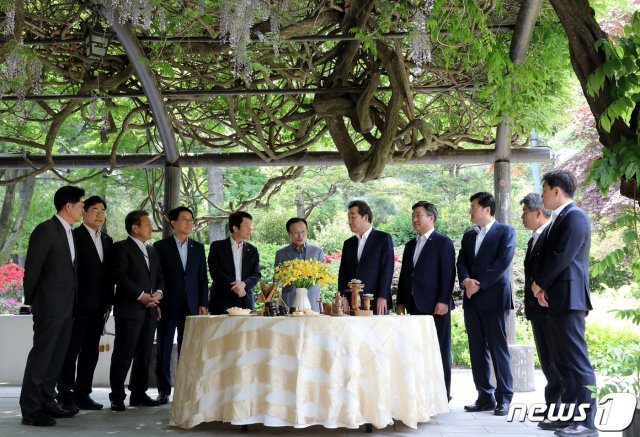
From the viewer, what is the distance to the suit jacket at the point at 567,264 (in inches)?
177

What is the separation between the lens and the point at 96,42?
243 inches

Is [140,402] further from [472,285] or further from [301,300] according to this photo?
[472,285]

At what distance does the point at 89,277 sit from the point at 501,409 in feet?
9.35

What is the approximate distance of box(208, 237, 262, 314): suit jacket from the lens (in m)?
6.07

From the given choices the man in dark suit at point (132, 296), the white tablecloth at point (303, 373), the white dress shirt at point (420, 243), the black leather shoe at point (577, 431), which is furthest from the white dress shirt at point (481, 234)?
the man in dark suit at point (132, 296)

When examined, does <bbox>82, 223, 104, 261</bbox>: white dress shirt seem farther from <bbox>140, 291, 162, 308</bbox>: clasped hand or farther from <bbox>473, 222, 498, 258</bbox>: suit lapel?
<bbox>473, 222, 498, 258</bbox>: suit lapel

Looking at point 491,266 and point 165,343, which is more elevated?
point 491,266

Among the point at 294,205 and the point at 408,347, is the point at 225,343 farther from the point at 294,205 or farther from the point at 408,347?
the point at 294,205

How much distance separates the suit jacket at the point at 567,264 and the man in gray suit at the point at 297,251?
1906mm

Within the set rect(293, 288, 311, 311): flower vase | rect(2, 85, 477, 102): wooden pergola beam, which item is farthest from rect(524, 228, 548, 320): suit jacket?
rect(2, 85, 477, 102): wooden pergola beam

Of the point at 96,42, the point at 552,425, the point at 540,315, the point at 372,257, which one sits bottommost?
the point at 552,425

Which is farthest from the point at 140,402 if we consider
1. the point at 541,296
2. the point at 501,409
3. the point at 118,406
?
the point at 541,296

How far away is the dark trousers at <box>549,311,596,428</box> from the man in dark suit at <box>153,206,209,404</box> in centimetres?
261

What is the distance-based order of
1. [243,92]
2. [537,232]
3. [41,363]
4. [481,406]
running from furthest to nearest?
1. [243,92]
2. [481,406]
3. [537,232]
4. [41,363]
